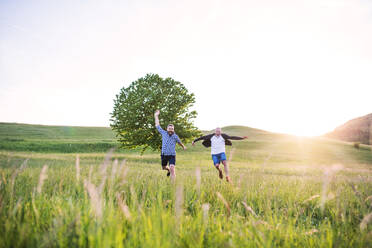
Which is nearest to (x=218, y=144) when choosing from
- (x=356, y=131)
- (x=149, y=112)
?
(x=149, y=112)

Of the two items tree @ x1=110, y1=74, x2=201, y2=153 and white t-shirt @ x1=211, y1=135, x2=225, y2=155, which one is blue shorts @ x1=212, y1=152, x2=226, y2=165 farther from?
tree @ x1=110, y1=74, x2=201, y2=153

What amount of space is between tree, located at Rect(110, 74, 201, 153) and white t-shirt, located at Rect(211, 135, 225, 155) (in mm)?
11175

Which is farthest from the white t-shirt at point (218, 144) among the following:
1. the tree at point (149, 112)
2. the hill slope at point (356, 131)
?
the hill slope at point (356, 131)

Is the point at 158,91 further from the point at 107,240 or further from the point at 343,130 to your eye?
the point at 343,130

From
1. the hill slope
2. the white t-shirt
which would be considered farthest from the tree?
the hill slope

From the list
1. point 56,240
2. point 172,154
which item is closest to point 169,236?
point 56,240

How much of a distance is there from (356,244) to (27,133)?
231ft

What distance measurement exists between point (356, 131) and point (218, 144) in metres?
131

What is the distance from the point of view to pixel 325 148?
1994 inches

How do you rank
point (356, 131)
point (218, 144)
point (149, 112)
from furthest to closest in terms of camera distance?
point (356, 131), point (149, 112), point (218, 144)

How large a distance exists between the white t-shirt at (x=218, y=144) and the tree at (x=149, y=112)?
11175 millimetres

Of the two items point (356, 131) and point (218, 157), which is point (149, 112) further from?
point (356, 131)

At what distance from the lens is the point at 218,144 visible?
10234 mm

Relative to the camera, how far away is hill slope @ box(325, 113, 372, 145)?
10419 cm
